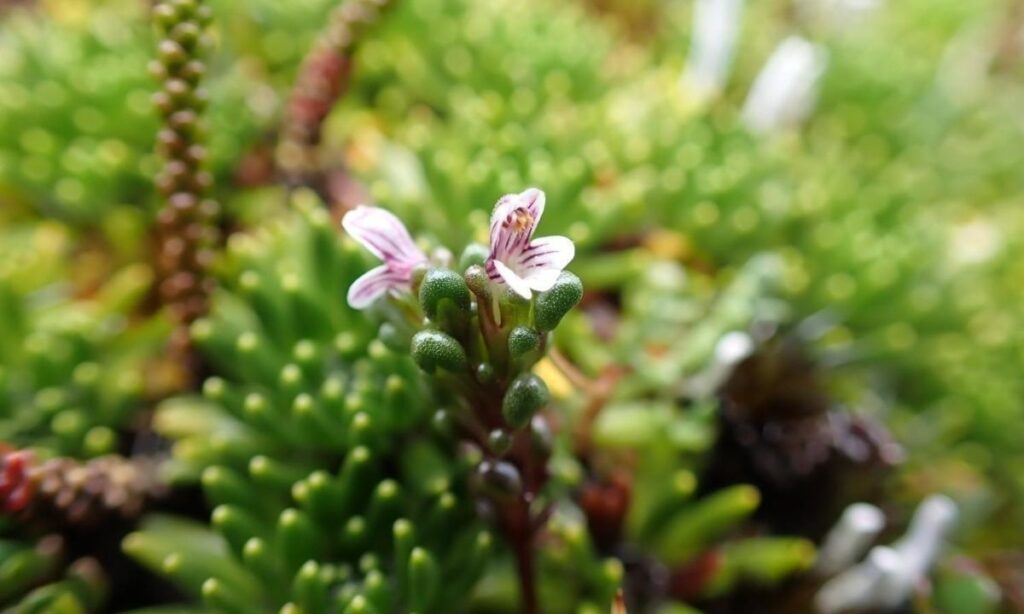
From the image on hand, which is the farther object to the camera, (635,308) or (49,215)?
(49,215)

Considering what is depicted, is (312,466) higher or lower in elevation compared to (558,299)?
higher

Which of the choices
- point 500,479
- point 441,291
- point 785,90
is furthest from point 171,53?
point 785,90

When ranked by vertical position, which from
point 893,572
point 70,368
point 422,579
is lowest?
point 893,572

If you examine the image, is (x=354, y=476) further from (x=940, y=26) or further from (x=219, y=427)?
(x=940, y=26)

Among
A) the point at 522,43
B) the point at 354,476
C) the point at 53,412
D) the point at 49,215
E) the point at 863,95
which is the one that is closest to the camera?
the point at 354,476

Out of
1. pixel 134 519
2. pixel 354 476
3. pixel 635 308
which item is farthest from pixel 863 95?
pixel 134 519

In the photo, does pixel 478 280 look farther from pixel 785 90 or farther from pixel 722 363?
pixel 785 90
